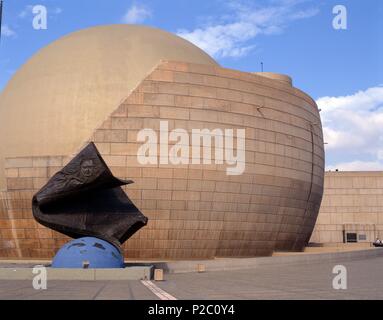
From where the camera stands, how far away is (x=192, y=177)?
26531mm

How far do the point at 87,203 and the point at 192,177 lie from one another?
8.04m

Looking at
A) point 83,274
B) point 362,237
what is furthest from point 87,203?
point 362,237

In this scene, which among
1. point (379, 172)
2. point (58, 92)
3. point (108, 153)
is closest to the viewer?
point (108, 153)

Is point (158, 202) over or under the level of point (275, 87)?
under

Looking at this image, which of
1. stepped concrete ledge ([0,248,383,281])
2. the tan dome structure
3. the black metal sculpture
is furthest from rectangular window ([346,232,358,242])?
the black metal sculpture

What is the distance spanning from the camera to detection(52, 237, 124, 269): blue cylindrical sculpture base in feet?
57.1

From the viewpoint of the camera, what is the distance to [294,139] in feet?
101

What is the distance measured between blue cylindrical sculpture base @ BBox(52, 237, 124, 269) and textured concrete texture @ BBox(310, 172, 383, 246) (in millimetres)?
40910

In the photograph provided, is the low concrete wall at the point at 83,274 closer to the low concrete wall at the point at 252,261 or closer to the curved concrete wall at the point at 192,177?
the low concrete wall at the point at 252,261

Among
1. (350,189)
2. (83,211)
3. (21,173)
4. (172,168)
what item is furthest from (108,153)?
(350,189)

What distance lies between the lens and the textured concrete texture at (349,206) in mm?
54969

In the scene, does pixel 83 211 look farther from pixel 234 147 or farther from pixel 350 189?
pixel 350 189

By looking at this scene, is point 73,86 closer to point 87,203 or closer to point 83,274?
point 87,203

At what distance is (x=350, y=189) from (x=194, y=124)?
3427 cm
